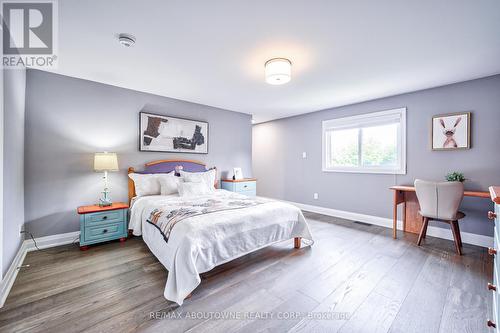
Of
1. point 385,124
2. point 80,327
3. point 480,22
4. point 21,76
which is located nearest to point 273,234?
point 80,327

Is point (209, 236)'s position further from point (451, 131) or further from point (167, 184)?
point (451, 131)

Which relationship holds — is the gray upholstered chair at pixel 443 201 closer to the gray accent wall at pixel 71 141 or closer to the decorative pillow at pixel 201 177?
the decorative pillow at pixel 201 177

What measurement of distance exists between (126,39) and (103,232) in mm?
2416

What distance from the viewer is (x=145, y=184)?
11.0 feet

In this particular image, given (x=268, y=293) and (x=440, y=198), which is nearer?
(x=268, y=293)

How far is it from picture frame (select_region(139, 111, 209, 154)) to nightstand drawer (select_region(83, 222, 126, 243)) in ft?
4.26

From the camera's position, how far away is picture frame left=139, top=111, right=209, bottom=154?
3633 mm

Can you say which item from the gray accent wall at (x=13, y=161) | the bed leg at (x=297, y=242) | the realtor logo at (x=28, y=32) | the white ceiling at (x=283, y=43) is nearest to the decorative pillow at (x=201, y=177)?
the white ceiling at (x=283, y=43)

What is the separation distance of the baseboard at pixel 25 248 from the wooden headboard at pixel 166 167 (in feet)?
2.96

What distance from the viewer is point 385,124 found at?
3.87m

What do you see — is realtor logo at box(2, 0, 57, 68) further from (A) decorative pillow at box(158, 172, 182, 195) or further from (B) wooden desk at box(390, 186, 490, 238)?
(B) wooden desk at box(390, 186, 490, 238)

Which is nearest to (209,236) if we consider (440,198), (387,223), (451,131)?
(440,198)

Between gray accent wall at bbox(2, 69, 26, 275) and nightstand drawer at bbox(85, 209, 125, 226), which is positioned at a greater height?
gray accent wall at bbox(2, 69, 26, 275)

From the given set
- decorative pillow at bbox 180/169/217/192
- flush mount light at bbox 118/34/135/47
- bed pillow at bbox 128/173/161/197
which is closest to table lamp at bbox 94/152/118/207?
bed pillow at bbox 128/173/161/197
